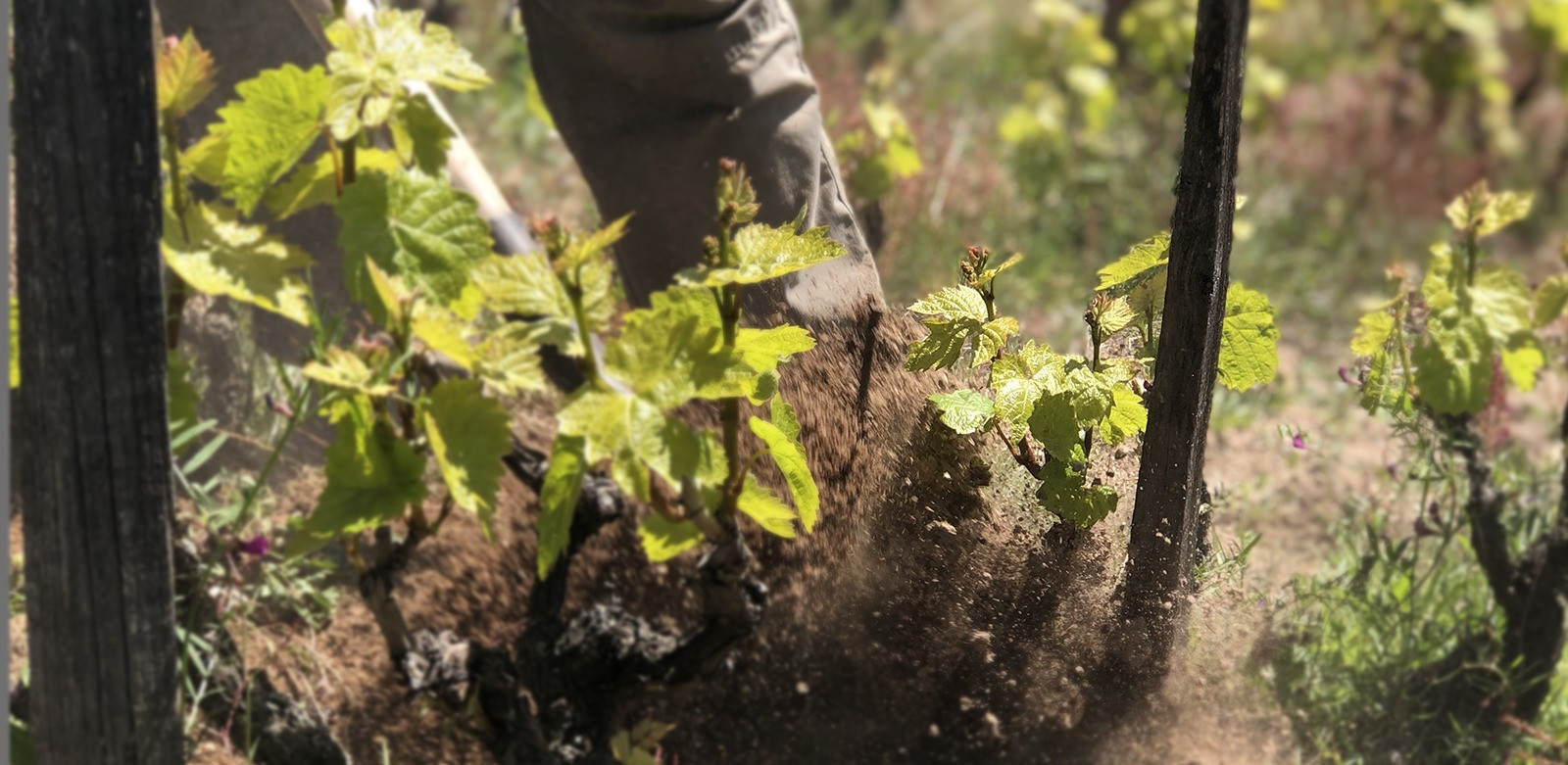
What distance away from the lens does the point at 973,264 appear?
5.53 ft

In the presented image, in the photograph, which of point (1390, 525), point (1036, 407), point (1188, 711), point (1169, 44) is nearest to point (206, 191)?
point (1036, 407)

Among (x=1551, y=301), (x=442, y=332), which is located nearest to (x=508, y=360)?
(x=442, y=332)

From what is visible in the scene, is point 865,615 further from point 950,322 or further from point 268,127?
point 268,127

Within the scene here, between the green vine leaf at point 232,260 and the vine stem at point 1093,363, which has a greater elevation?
the vine stem at point 1093,363

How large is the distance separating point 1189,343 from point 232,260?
127 cm

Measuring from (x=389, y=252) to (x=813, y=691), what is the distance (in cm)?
91

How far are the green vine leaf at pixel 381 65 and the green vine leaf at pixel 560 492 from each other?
0.50 metres

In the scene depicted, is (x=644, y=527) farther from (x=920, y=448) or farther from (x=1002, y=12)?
(x=1002, y=12)

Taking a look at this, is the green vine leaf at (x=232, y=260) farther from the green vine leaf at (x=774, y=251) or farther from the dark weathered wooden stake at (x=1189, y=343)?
the dark weathered wooden stake at (x=1189, y=343)

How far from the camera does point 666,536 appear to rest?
5.56ft

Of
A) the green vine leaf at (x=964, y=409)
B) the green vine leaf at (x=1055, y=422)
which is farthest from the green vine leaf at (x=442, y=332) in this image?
the green vine leaf at (x=1055, y=422)

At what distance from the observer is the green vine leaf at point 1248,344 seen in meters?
1.75

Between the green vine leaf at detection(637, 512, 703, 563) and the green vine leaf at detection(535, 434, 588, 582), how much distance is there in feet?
0.34

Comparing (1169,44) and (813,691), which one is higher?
(1169,44)
